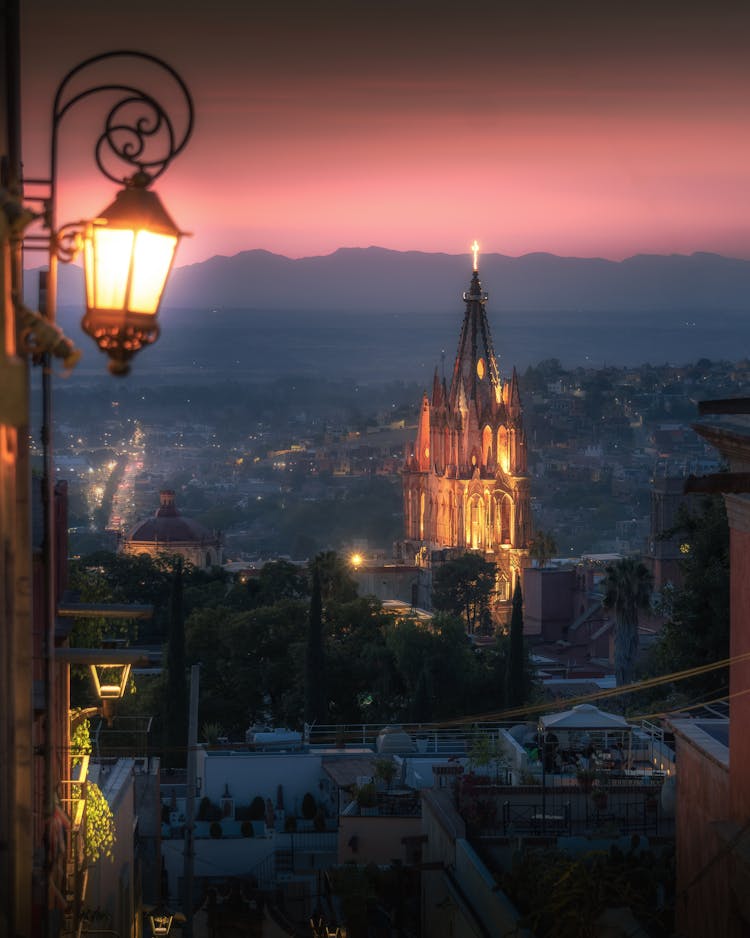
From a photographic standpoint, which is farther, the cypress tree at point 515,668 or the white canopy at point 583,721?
the cypress tree at point 515,668

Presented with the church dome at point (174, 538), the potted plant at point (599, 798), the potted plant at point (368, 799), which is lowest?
the church dome at point (174, 538)

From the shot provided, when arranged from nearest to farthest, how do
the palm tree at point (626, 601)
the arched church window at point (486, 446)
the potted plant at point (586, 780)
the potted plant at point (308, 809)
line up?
the potted plant at point (586, 780), the potted plant at point (308, 809), the palm tree at point (626, 601), the arched church window at point (486, 446)

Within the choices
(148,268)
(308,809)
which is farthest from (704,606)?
(148,268)

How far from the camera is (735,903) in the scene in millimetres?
11914

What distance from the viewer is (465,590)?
86.8m

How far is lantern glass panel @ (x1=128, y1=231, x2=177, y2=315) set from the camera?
5.89 metres

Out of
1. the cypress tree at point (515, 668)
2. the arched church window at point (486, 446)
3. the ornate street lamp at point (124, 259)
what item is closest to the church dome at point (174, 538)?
the arched church window at point (486, 446)

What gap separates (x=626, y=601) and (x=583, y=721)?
20507 millimetres

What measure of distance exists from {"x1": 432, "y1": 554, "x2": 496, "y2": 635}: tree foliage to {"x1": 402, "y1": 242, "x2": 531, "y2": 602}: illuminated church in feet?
50.6

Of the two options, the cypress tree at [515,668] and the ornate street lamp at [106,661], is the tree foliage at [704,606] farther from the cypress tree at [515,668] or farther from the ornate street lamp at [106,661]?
the ornate street lamp at [106,661]

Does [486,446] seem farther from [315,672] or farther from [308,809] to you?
[308,809]

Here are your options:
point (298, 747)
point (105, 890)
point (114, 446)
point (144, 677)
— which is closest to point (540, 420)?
point (114, 446)

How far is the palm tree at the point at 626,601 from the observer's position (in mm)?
Result: 45906

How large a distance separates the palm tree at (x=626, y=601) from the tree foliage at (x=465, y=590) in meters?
37.4
